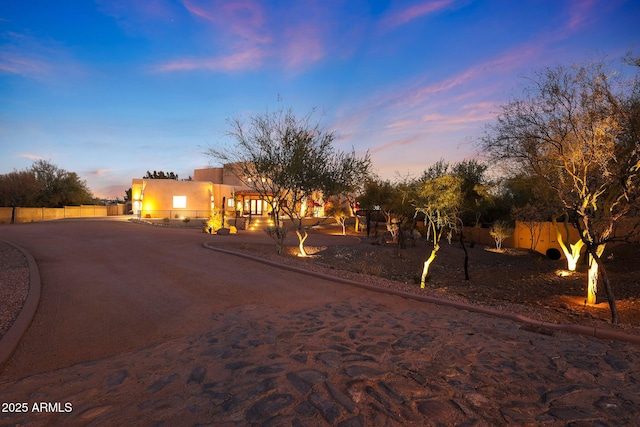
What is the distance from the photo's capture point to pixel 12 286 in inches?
324

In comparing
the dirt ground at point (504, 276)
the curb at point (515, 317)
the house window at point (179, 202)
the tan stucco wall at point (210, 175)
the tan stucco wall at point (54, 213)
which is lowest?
the dirt ground at point (504, 276)

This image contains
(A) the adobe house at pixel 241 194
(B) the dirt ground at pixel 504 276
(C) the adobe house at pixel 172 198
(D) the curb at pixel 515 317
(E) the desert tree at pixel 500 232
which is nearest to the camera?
(D) the curb at pixel 515 317

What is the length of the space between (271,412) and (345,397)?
716mm

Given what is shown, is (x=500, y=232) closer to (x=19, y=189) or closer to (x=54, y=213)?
(x=54, y=213)

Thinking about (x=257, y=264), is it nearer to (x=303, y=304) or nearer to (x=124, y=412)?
(x=303, y=304)

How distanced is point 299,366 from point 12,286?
315 inches

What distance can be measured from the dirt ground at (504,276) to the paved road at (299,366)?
2.15m

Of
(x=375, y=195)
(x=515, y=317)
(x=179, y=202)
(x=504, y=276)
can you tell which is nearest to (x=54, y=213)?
(x=179, y=202)

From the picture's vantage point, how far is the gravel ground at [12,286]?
6.10m

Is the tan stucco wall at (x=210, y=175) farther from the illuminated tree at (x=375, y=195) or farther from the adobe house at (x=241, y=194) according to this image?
the illuminated tree at (x=375, y=195)

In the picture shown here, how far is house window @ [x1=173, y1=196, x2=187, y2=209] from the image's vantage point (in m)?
43.0

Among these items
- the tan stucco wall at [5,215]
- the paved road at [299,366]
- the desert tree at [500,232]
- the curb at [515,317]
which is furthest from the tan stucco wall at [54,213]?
the desert tree at [500,232]

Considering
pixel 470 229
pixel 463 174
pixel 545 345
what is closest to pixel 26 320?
pixel 545 345

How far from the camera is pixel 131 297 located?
7.50 meters
